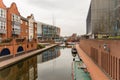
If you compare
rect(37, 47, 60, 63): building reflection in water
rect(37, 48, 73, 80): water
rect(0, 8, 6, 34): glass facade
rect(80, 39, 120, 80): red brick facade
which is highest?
rect(0, 8, 6, 34): glass facade

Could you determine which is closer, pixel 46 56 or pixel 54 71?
pixel 54 71

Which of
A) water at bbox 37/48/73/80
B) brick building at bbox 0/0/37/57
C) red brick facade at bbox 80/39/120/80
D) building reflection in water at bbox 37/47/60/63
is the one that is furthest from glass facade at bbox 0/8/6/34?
red brick facade at bbox 80/39/120/80

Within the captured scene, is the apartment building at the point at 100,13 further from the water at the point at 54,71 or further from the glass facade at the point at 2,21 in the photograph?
the glass facade at the point at 2,21

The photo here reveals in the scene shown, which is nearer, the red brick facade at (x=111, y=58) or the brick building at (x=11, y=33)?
the red brick facade at (x=111, y=58)

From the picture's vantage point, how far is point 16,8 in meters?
55.3

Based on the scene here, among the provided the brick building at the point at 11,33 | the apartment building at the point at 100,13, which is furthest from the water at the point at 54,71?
the apartment building at the point at 100,13

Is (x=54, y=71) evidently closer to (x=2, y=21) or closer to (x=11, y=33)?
(x=2, y=21)

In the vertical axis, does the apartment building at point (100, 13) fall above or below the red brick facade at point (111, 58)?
above

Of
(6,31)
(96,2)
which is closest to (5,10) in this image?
(6,31)

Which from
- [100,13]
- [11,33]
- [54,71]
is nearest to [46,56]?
[11,33]

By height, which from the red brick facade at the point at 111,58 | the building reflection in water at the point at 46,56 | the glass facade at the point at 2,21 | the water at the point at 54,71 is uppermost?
the glass facade at the point at 2,21

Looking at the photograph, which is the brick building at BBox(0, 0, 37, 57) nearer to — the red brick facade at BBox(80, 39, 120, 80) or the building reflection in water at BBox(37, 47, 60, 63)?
the building reflection in water at BBox(37, 47, 60, 63)

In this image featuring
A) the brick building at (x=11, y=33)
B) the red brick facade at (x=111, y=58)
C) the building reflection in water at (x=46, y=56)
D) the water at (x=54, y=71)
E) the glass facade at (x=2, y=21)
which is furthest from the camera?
the glass facade at (x=2, y=21)

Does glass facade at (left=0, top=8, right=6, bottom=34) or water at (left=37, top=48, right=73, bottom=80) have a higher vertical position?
glass facade at (left=0, top=8, right=6, bottom=34)
